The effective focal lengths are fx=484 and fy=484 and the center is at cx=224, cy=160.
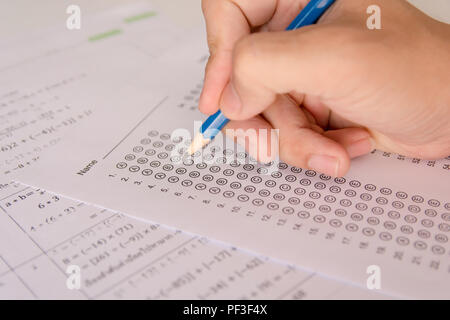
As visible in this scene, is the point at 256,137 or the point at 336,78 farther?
the point at 256,137

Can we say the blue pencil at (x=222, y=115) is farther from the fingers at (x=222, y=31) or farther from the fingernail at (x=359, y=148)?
the fingernail at (x=359, y=148)

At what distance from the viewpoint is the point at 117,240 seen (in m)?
0.46

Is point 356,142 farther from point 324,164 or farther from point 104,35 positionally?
point 104,35

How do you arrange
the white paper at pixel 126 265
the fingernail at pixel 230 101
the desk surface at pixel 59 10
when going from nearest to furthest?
1. the white paper at pixel 126 265
2. the fingernail at pixel 230 101
3. the desk surface at pixel 59 10

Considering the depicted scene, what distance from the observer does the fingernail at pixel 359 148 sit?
557 mm

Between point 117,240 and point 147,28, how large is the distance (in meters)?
0.54

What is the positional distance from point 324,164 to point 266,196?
0.24 ft

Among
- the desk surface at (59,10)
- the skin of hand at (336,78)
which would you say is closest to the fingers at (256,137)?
the skin of hand at (336,78)

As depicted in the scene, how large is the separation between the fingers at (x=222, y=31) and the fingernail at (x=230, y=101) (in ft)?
0.10

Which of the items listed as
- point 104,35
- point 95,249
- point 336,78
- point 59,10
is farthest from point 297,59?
point 59,10

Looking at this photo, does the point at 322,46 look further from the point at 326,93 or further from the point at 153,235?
the point at 153,235

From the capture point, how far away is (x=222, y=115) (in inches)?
22.1

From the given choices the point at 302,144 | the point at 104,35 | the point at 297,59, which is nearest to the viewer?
the point at 297,59

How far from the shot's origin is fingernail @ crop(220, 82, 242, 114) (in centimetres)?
52
